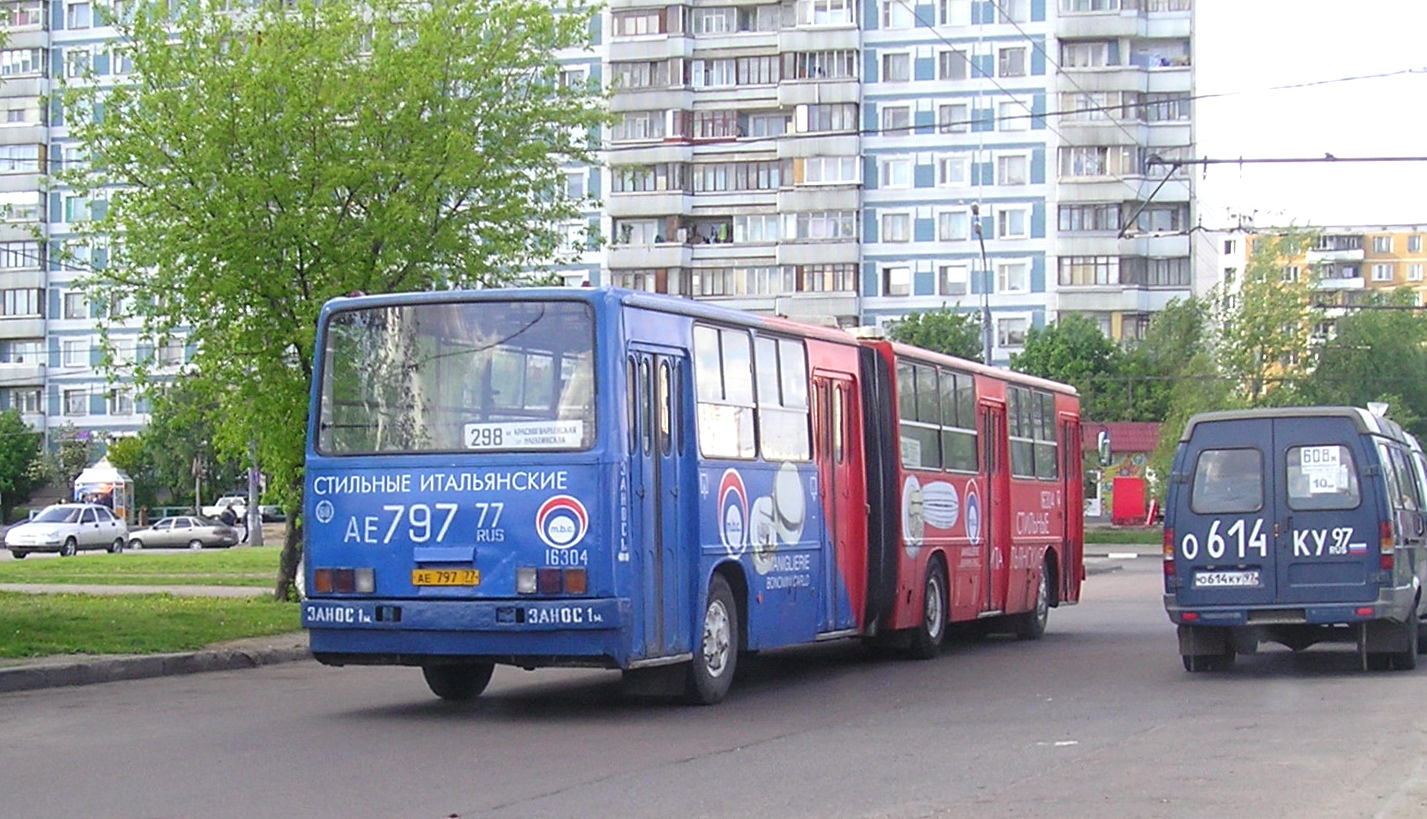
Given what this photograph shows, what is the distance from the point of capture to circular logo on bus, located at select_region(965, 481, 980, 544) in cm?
2150

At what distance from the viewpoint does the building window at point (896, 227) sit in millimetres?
85500

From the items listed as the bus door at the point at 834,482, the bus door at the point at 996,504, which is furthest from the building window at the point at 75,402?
the bus door at the point at 834,482

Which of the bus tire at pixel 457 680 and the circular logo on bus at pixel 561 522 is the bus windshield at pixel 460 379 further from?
the bus tire at pixel 457 680

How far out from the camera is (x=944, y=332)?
8056cm

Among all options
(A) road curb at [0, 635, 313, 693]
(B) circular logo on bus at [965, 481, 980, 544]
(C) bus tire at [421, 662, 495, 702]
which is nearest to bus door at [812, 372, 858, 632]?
(C) bus tire at [421, 662, 495, 702]

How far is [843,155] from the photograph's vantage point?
84938mm

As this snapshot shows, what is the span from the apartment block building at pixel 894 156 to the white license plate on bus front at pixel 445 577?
69519 mm

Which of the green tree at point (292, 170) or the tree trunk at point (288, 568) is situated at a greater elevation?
the green tree at point (292, 170)

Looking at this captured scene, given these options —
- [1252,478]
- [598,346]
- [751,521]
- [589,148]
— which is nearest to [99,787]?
[598,346]

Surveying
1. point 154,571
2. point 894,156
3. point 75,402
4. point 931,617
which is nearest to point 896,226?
point 894,156

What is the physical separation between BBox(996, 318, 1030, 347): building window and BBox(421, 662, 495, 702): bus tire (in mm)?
71697

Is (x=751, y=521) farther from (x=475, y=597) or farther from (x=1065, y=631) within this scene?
(x=1065, y=631)

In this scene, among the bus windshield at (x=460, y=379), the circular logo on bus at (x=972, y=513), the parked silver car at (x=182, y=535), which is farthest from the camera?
the parked silver car at (x=182, y=535)

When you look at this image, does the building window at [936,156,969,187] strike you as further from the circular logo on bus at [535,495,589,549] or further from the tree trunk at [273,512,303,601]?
the circular logo on bus at [535,495,589,549]
